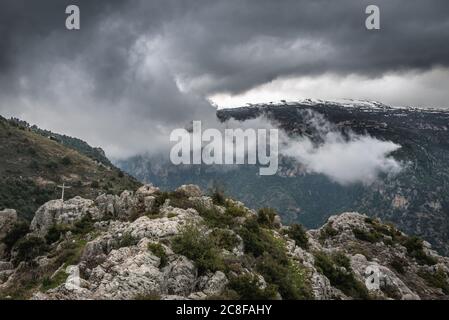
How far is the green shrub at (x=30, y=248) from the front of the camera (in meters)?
55.0

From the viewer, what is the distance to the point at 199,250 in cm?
3722

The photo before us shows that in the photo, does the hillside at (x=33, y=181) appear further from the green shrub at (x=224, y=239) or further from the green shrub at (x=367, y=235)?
the green shrub at (x=224, y=239)

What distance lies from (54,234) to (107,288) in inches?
1174

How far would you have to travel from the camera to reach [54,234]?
193 feet

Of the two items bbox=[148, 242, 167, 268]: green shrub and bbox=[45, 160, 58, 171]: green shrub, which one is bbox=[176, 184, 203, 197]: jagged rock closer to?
bbox=[148, 242, 167, 268]: green shrub

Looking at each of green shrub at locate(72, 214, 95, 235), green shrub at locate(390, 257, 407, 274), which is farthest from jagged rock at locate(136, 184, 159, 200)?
green shrub at locate(390, 257, 407, 274)

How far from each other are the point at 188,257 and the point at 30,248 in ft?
91.7

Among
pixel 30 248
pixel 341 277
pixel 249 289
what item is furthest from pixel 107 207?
pixel 249 289

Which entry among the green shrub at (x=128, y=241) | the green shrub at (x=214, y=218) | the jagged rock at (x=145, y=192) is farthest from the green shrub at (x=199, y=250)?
the jagged rock at (x=145, y=192)

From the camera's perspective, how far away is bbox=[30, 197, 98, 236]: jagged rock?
65956mm

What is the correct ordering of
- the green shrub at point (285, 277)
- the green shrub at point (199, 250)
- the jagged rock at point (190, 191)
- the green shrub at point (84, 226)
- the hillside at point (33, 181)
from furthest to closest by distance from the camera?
the hillside at point (33, 181) → the green shrub at point (84, 226) → the jagged rock at point (190, 191) → the green shrub at point (285, 277) → the green shrub at point (199, 250)

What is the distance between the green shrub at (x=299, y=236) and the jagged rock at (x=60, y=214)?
25399 millimetres
